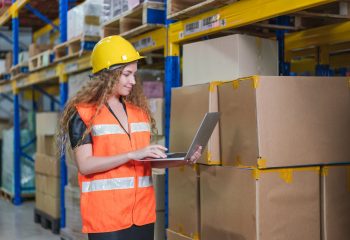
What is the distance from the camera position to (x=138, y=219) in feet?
9.20

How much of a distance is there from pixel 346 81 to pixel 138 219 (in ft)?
4.72

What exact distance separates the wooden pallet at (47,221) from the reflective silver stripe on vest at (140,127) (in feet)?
14.9

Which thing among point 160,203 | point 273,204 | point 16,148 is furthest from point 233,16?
point 16,148

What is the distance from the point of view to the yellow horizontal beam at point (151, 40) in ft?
15.1

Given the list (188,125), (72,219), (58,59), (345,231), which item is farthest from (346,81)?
(58,59)

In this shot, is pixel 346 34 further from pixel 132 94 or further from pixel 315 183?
pixel 132 94

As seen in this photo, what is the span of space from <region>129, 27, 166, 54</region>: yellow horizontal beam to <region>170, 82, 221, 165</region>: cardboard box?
82 centimetres

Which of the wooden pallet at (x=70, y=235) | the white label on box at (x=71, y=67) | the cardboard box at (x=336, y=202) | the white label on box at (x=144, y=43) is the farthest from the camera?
the white label on box at (x=71, y=67)

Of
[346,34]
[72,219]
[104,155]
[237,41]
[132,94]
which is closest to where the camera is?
[104,155]

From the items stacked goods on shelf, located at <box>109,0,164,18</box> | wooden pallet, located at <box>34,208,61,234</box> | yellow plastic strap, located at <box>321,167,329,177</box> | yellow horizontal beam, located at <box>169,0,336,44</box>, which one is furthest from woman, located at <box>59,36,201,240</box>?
wooden pallet, located at <box>34,208,61,234</box>

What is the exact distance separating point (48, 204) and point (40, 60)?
2097mm

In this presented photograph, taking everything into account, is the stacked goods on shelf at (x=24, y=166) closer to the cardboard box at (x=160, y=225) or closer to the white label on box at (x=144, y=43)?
the white label on box at (x=144, y=43)

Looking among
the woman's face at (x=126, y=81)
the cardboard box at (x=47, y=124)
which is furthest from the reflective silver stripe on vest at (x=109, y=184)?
the cardboard box at (x=47, y=124)

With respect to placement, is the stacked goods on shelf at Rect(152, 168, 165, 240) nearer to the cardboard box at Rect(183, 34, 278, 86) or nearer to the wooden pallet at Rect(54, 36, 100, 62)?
the cardboard box at Rect(183, 34, 278, 86)
